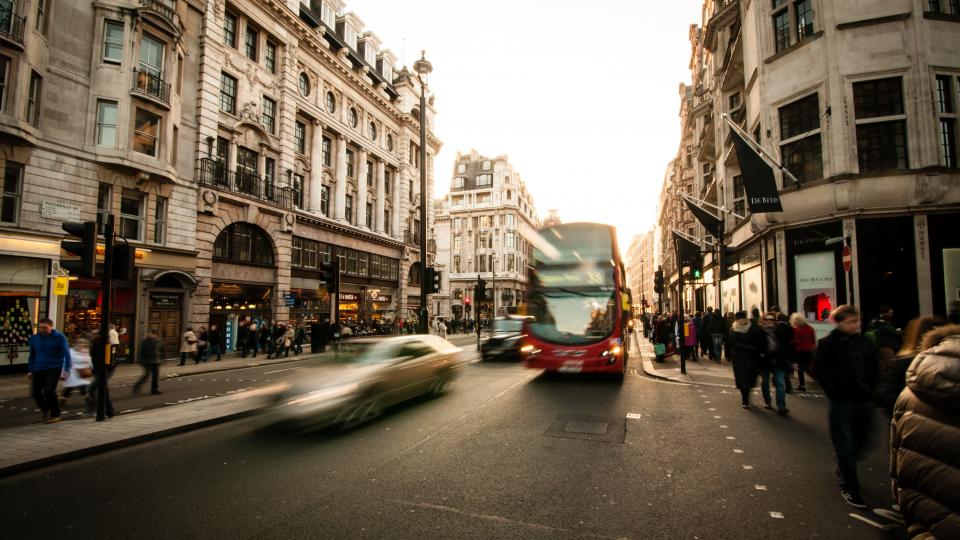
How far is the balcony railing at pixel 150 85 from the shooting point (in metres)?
Answer: 18.7

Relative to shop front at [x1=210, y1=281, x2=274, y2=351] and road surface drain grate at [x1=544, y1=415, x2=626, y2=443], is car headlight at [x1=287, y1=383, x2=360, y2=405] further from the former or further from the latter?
shop front at [x1=210, y1=281, x2=274, y2=351]

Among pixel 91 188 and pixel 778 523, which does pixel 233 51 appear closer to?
pixel 91 188

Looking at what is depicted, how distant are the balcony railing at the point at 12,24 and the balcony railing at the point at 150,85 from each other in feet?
11.6

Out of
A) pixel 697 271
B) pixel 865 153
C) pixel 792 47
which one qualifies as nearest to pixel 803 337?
pixel 697 271

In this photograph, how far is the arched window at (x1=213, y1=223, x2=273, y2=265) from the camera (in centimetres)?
2322

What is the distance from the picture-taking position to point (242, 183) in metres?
24.3

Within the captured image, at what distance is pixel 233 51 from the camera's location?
23.8m

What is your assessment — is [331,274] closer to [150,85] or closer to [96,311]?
[96,311]

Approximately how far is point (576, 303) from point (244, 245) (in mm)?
19410

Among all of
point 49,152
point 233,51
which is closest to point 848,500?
point 49,152

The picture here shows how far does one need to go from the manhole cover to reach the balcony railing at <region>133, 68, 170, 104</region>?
2101 cm

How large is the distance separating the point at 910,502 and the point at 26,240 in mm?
22055

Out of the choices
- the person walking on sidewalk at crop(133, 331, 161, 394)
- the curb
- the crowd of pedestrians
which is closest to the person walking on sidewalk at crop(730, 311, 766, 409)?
the crowd of pedestrians

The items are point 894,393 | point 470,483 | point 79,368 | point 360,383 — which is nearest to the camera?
point 894,393
